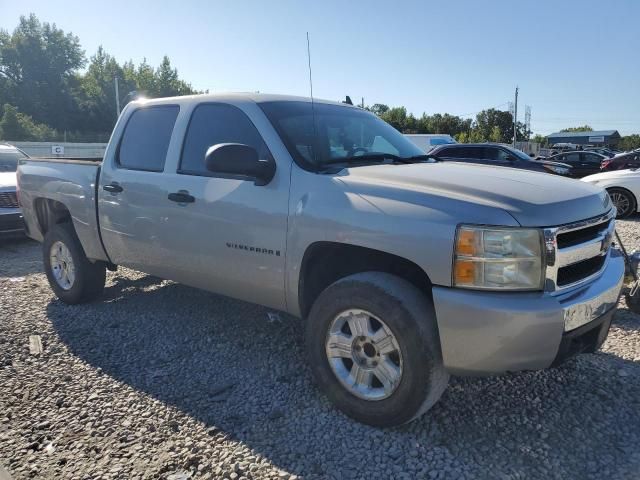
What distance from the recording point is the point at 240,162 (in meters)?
3.22

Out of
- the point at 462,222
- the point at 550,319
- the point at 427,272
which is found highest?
the point at 462,222

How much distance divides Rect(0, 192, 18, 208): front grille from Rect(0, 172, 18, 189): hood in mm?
133

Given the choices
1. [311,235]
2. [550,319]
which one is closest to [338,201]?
[311,235]

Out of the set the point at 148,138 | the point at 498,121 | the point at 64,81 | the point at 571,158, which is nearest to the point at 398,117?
the point at 498,121

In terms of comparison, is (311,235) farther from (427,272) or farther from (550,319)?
(550,319)

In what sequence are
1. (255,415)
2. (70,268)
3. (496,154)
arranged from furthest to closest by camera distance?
1. (496,154)
2. (70,268)
3. (255,415)

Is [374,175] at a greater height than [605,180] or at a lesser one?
greater

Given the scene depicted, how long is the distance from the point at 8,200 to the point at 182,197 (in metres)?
5.93

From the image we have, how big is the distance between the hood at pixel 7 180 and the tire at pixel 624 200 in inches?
434

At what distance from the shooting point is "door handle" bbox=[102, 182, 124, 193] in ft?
14.4

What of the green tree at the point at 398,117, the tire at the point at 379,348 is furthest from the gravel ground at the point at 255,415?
the green tree at the point at 398,117

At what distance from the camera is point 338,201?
3.01 m

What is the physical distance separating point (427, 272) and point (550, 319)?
611 millimetres

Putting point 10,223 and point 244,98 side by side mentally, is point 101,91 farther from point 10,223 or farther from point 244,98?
point 244,98
